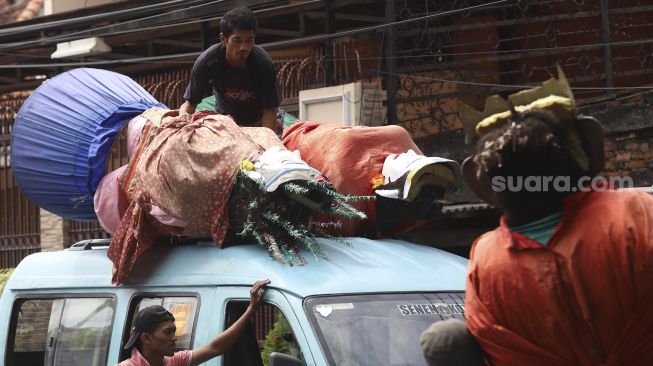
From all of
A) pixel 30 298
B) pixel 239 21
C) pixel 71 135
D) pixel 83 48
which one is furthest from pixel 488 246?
pixel 83 48

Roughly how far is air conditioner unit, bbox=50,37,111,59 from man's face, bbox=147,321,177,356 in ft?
29.6

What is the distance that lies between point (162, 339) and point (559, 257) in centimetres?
249

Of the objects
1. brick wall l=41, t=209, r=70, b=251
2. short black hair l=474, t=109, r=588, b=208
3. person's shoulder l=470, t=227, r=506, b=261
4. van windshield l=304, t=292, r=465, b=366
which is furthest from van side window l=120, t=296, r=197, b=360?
brick wall l=41, t=209, r=70, b=251

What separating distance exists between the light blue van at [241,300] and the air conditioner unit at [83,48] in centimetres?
758

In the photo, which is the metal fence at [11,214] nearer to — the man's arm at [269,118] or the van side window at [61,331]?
the van side window at [61,331]

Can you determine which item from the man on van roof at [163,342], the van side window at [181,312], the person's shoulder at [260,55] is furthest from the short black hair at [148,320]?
the person's shoulder at [260,55]

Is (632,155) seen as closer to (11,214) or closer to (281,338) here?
(281,338)

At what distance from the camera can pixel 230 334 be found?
16.1 feet

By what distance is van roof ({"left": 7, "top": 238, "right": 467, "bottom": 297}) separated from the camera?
489cm

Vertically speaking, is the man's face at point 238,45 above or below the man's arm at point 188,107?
above

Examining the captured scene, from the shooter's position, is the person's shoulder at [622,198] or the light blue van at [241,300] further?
the light blue van at [241,300]

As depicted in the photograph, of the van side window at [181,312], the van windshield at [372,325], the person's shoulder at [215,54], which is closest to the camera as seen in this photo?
the van windshield at [372,325]

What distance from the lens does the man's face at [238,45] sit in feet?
20.3

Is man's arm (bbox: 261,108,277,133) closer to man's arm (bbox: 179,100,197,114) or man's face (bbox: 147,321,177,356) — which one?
man's arm (bbox: 179,100,197,114)
